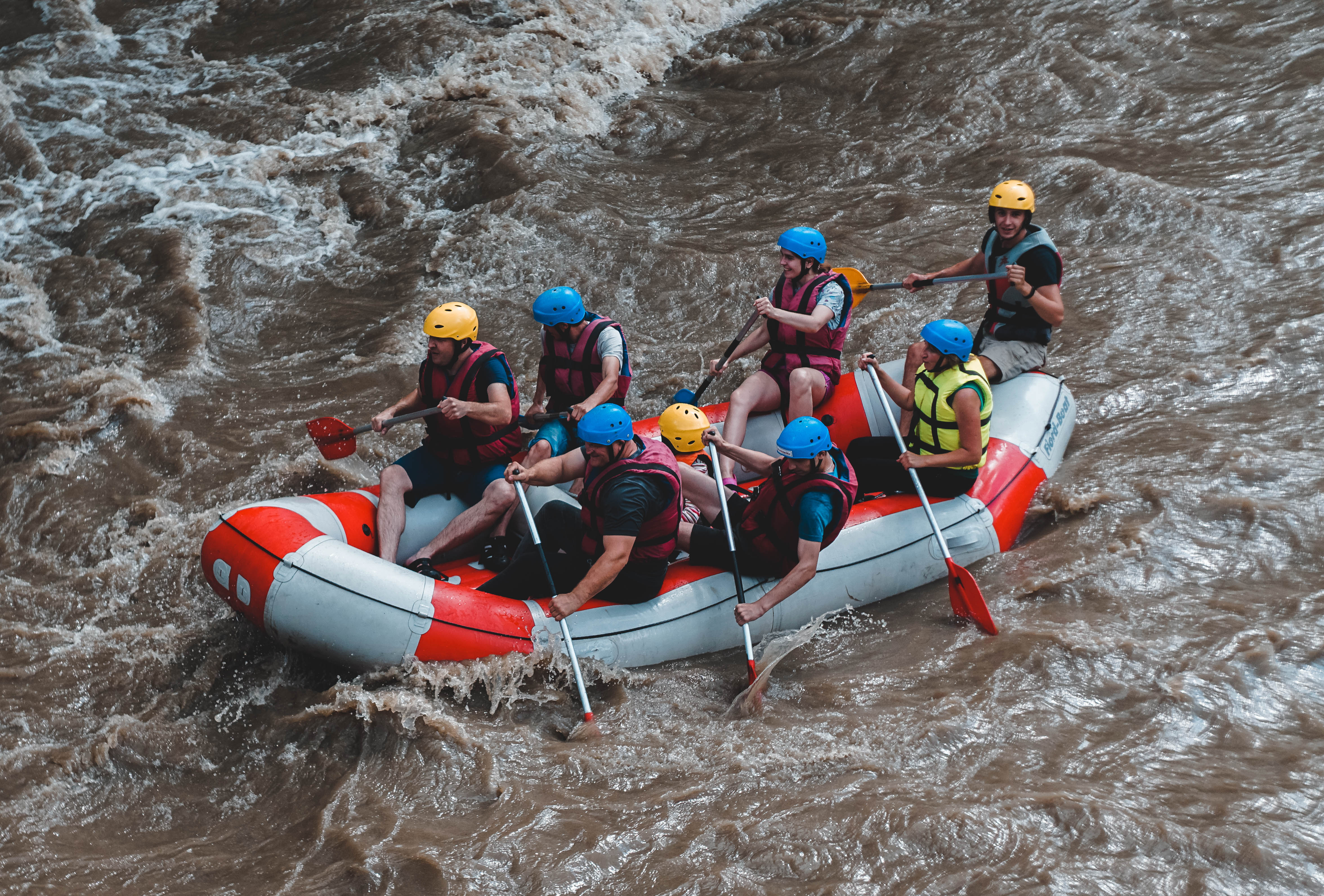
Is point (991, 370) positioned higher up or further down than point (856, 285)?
further down

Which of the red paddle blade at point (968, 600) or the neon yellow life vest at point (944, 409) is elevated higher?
the neon yellow life vest at point (944, 409)

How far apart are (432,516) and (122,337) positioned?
3763mm

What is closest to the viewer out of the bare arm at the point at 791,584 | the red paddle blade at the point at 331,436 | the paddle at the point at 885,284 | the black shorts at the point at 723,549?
the bare arm at the point at 791,584

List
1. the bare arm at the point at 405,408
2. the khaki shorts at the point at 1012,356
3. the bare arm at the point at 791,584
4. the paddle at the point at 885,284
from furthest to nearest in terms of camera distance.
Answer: the khaki shorts at the point at 1012,356 < the paddle at the point at 885,284 < the bare arm at the point at 405,408 < the bare arm at the point at 791,584

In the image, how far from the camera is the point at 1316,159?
824 cm

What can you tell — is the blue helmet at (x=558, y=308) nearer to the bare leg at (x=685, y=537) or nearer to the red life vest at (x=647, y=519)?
the red life vest at (x=647, y=519)

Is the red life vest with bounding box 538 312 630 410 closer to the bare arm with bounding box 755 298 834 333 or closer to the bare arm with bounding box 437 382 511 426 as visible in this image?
the bare arm with bounding box 437 382 511 426

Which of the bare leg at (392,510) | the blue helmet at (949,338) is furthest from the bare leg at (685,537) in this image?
the blue helmet at (949,338)

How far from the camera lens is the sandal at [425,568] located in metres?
4.68

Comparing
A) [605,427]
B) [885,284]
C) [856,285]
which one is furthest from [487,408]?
[885,284]

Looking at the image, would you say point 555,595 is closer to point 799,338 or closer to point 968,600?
point 968,600

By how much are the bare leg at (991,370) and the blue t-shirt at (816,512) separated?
168 centimetres

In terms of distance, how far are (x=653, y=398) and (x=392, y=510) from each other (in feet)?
8.00

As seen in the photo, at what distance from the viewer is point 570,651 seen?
4277 millimetres
